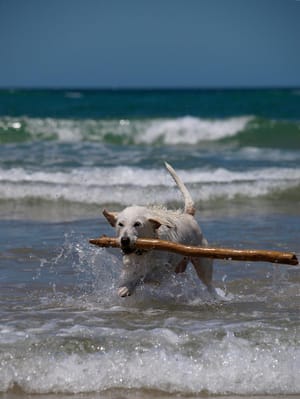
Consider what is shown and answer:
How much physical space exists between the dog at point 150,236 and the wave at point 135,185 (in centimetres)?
655

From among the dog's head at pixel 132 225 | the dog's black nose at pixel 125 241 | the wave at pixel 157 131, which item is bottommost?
the dog's black nose at pixel 125 241

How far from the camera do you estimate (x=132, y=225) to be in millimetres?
7469

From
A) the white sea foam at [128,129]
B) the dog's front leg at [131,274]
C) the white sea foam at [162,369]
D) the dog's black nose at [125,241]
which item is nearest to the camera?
the white sea foam at [162,369]

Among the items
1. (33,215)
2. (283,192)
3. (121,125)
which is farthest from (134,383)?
(121,125)

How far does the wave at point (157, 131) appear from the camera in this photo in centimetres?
2938

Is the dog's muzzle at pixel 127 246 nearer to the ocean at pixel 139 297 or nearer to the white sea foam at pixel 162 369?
the ocean at pixel 139 297

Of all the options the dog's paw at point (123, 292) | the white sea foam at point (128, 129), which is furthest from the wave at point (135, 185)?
the white sea foam at point (128, 129)

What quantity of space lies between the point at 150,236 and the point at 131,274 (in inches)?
13.7

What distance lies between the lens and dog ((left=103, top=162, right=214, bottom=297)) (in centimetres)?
749

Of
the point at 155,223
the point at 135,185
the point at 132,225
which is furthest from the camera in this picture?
the point at 135,185

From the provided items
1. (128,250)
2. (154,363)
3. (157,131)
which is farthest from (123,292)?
(157,131)

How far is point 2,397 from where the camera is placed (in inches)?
232

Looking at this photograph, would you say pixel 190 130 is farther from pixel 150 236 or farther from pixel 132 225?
pixel 132 225

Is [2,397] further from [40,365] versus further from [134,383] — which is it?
[134,383]
